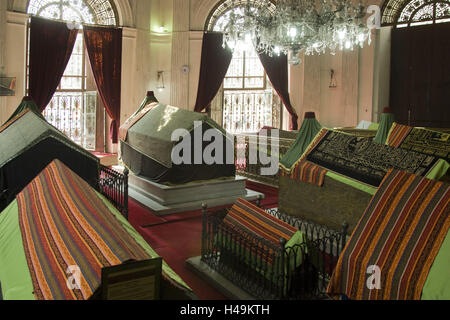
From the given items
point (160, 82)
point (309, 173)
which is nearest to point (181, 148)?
point (309, 173)

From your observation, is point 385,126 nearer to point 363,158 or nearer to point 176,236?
point 363,158

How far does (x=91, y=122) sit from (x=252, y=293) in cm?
801

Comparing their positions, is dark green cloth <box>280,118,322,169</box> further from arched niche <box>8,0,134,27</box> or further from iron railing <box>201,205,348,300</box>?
arched niche <box>8,0,134,27</box>

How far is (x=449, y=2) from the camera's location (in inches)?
376

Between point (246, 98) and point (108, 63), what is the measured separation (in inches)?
143

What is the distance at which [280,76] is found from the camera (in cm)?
1118

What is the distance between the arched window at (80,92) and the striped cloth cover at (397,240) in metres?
8.52

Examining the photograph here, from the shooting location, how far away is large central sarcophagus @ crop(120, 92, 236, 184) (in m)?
6.34

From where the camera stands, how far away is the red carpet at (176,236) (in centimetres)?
401

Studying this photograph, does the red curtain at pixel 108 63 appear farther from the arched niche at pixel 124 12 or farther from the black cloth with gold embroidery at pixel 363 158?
the black cloth with gold embroidery at pixel 363 158

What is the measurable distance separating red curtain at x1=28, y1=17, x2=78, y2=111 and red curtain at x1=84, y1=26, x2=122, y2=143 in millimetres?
514

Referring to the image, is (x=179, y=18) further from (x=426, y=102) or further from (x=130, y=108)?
(x=426, y=102)

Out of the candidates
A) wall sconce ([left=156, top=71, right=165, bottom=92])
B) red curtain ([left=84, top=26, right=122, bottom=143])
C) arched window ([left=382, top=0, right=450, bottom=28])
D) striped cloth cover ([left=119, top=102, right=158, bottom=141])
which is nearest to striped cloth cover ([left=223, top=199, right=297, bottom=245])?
striped cloth cover ([left=119, top=102, right=158, bottom=141])
